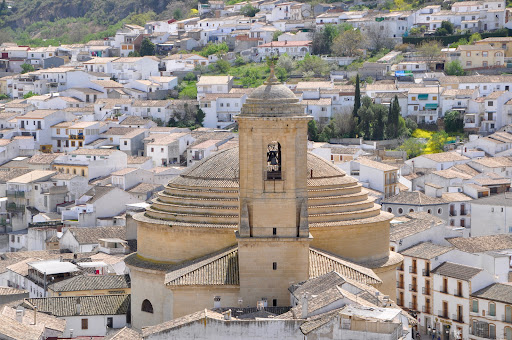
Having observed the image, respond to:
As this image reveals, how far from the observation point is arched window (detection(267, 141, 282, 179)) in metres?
40.8

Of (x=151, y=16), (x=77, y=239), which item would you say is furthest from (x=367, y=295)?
(x=151, y=16)

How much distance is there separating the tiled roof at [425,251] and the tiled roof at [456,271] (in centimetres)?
63

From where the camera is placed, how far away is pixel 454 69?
112m

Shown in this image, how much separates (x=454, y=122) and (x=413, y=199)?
26.5 meters

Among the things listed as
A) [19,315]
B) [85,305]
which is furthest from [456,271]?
[19,315]

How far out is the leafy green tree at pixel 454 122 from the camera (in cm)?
9712

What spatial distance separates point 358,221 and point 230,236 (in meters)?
3.84

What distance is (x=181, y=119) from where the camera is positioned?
342ft

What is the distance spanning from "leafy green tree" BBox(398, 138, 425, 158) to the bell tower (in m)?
50.3

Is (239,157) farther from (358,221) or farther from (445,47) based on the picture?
(445,47)

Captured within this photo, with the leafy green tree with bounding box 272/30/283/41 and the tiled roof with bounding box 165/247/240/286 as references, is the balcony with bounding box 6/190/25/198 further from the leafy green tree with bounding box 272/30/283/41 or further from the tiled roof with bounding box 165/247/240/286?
the leafy green tree with bounding box 272/30/283/41

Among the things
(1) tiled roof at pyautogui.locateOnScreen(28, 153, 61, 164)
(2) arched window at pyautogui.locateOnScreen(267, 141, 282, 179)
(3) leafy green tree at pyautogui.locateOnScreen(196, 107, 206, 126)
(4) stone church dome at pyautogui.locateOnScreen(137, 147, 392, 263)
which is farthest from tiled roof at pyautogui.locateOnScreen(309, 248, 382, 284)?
→ (3) leafy green tree at pyautogui.locateOnScreen(196, 107, 206, 126)

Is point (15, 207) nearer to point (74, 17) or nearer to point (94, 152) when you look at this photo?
point (94, 152)

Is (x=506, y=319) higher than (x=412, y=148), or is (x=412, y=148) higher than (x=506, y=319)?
(x=412, y=148)
